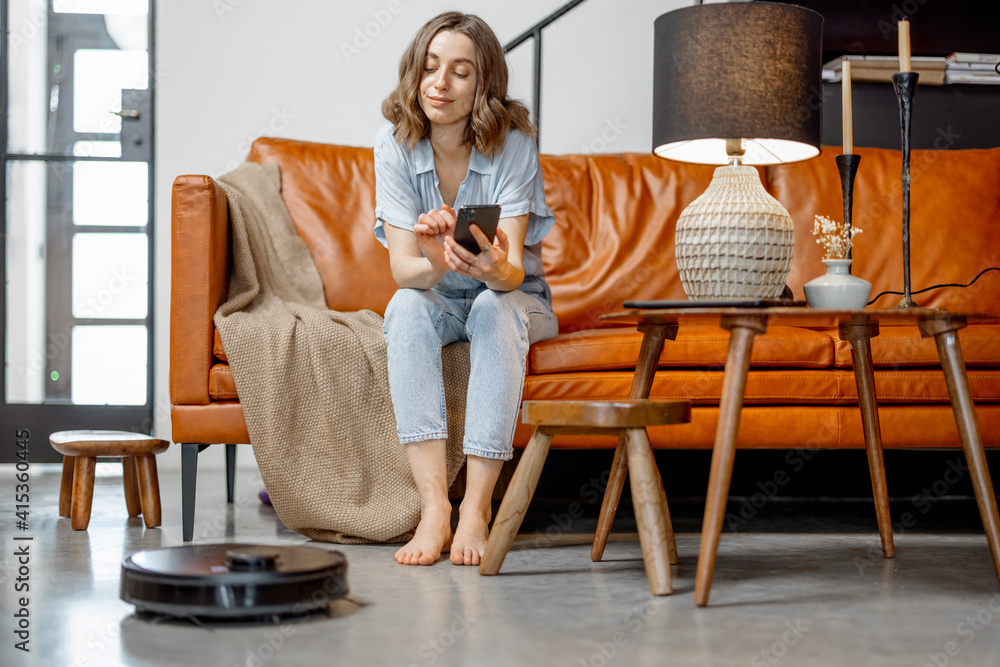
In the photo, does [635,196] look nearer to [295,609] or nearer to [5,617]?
[295,609]

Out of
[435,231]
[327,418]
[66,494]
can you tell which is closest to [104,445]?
[66,494]

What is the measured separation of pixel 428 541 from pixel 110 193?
6.93 feet

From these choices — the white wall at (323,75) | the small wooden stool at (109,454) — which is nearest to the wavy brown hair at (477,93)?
the small wooden stool at (109,454)

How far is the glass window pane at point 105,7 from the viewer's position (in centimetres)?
311

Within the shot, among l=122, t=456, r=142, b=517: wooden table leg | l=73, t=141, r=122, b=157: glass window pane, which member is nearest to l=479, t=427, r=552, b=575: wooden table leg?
l=122, t=456, r=142, b=517: wooden table leg

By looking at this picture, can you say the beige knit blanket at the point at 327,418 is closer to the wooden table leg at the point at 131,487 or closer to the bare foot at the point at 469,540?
the bare foot at the point at 469,540

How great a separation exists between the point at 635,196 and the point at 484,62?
2.45 ft

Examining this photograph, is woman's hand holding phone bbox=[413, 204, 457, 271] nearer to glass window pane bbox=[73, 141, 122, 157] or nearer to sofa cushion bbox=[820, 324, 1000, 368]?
sofa cushion bbox=[820, 324, 1000, 368]

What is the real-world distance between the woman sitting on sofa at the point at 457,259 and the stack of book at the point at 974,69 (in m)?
1.58

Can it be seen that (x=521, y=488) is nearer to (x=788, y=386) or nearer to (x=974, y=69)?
(x=788, y=386)

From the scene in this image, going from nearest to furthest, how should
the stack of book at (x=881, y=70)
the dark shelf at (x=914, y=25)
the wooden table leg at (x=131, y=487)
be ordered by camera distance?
1. the wooden table leg at (x=131, y=487)
2. the stack of book at (x=881, y=70)
3. the dark shelf at (x=914, y=25)

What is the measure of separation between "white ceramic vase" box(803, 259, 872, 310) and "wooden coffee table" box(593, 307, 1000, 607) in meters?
0.03

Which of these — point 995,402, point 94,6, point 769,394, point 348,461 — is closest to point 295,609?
point 348,461

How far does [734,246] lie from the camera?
4.70 ft
